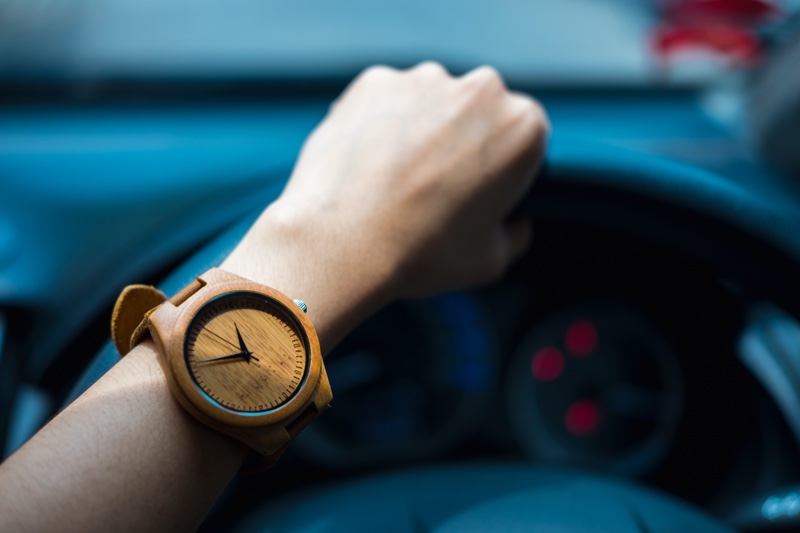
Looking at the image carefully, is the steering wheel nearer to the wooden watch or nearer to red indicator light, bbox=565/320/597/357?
the wooden watch

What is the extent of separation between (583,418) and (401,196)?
1203mm

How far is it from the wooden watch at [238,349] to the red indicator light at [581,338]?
3.86ft

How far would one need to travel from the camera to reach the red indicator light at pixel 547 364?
1863 mm

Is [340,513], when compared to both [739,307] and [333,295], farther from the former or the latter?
[739,307]

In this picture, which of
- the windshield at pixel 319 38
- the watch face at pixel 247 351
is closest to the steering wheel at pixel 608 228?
the watch face at pixel 247 351

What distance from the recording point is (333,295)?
836mm

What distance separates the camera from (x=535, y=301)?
1812 mm

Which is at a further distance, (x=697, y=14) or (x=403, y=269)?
(x=697, y=14)

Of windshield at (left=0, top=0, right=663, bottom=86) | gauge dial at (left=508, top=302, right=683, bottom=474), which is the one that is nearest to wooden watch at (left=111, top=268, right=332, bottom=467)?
windshield at (left=0, top=0, right=663, bottom=86)

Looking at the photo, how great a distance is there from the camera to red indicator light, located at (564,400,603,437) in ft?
6.24

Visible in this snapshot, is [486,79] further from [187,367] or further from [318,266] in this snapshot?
[187,367]

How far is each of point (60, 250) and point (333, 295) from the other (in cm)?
83

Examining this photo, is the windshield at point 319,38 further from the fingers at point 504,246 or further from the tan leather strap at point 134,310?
the tan leather strap at point 134,310

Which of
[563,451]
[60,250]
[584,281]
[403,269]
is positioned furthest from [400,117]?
[563,451]
